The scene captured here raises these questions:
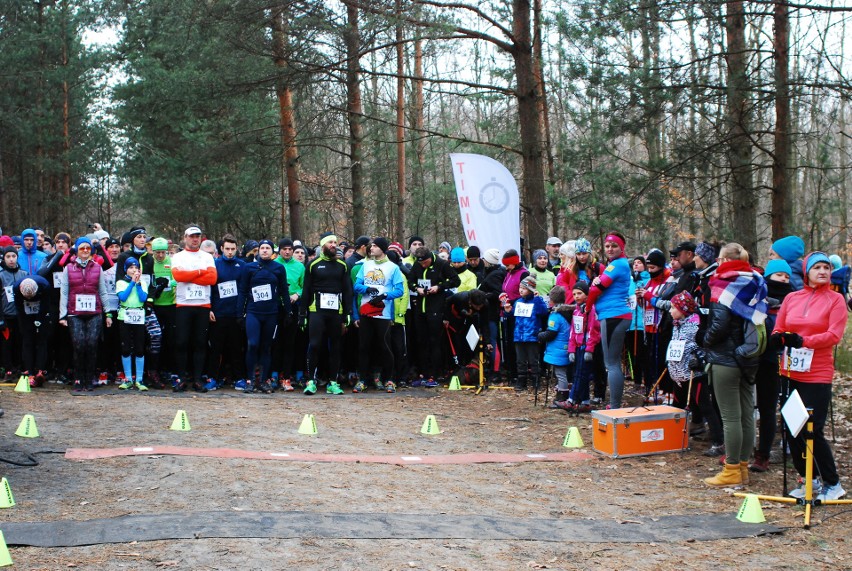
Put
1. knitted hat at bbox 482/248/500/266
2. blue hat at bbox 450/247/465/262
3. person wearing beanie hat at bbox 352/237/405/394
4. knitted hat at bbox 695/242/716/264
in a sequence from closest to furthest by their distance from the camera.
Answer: knitted hat at bbox 695/242/716/264 → person wearing beanie hat at bbox 352/237/405/394 → knitted hat at bbox 482/248/500/266 → blue hat at bbox 450/247/465/262

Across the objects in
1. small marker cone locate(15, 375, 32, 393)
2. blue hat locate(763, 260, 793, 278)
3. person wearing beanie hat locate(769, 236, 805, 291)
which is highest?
person wearing beanie hat locate(769, 236, 805, 291)

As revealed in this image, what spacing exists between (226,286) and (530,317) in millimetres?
4380

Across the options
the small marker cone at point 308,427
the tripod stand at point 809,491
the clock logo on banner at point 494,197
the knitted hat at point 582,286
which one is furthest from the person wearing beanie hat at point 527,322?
the tripod stand at point 809,491

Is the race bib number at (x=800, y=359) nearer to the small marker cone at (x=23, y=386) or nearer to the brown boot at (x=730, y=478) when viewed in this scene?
the brown boot at (x=730, y=478)

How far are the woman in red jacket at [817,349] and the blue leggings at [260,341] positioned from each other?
729 centimetres

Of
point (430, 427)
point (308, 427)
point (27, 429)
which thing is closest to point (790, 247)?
point (430, 427)

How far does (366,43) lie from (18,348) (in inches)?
296

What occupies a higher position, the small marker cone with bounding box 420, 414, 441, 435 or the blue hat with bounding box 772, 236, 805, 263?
the blue hat with bounding box 772, 236, 805, 263

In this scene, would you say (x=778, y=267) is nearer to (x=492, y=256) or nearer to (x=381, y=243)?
(x=492, y=256)

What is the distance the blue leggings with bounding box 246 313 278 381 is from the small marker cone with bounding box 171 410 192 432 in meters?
2.78

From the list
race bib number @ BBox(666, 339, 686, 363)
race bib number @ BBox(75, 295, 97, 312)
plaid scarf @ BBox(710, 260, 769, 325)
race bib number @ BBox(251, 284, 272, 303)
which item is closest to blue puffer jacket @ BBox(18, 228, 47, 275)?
race bib number @ BBox(75, 295, 97, 312)

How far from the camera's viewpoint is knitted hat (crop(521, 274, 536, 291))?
11961 mm

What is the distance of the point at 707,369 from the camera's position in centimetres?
749

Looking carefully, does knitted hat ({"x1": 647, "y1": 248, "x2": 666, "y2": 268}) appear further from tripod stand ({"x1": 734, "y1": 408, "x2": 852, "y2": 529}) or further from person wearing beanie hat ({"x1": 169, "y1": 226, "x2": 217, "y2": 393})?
person wearing beanie hat ({"x1": 169, "y1": 226, "x2": 217, "y2": 393})
